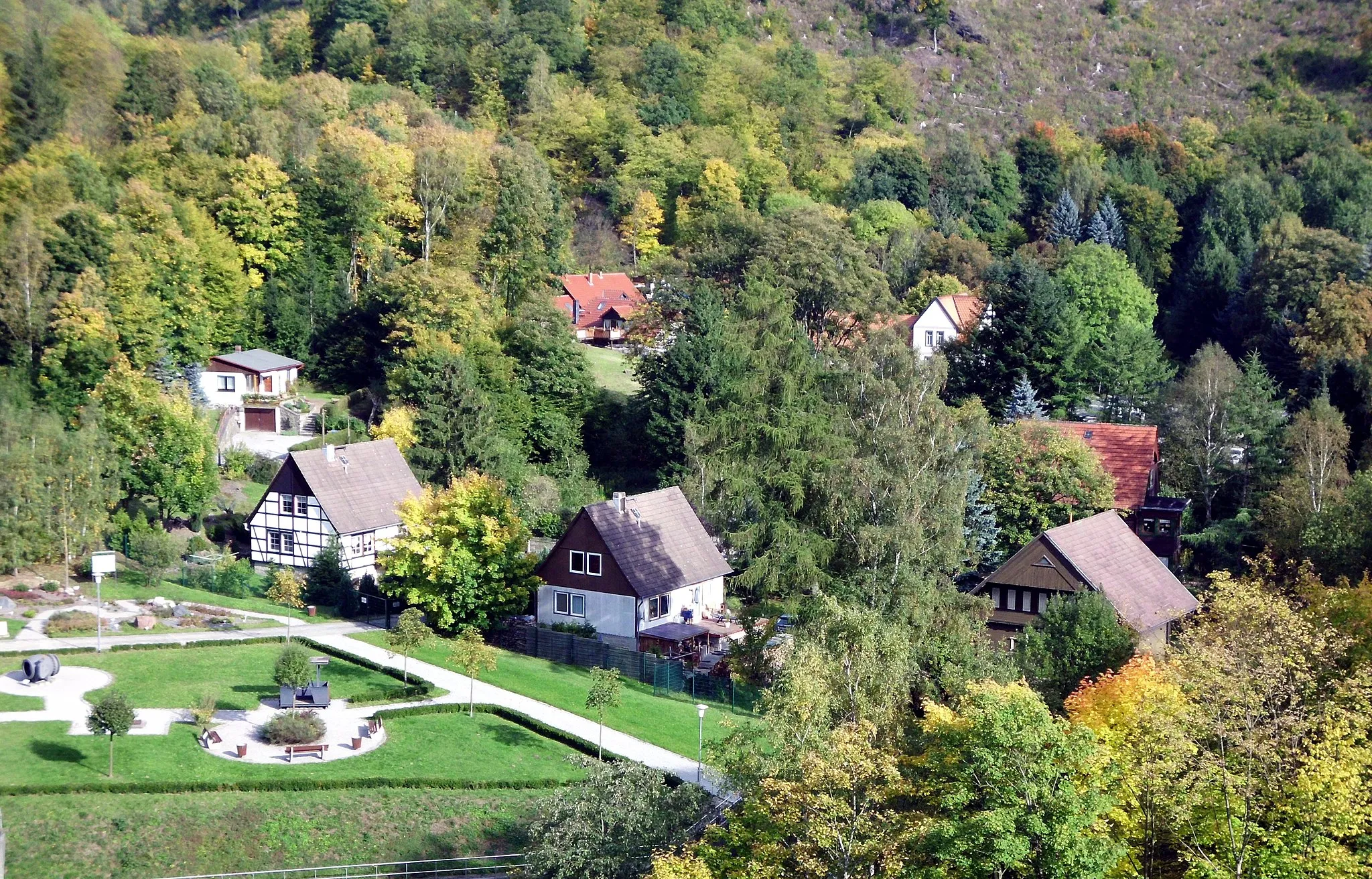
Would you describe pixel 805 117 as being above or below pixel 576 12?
below

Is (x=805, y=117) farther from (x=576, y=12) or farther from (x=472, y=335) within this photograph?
(x=472, y=335)

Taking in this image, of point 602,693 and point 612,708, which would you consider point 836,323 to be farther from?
point 602,693

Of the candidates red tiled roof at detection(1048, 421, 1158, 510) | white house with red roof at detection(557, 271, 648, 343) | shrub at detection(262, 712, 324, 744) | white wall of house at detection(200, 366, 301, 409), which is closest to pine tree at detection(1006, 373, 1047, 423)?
red tiled roof at detection(1048, 421, 1158, 510)

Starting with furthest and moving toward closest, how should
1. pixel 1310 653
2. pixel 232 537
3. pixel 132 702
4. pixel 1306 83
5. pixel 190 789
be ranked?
pixel 1306 83, pixel 232 537, pixel 132 702, pixel 190 789, pixel 1310 653

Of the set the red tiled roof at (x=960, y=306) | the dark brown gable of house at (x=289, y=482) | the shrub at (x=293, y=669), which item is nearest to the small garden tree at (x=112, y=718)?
the shrub at (x=293, y=669)

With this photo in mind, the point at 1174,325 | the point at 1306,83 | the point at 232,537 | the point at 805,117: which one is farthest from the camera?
the point at 1306,83

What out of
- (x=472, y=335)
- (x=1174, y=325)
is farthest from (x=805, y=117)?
(x=472, y=335)

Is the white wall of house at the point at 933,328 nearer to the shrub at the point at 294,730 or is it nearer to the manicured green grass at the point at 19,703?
the shrub at the point at 294,730
